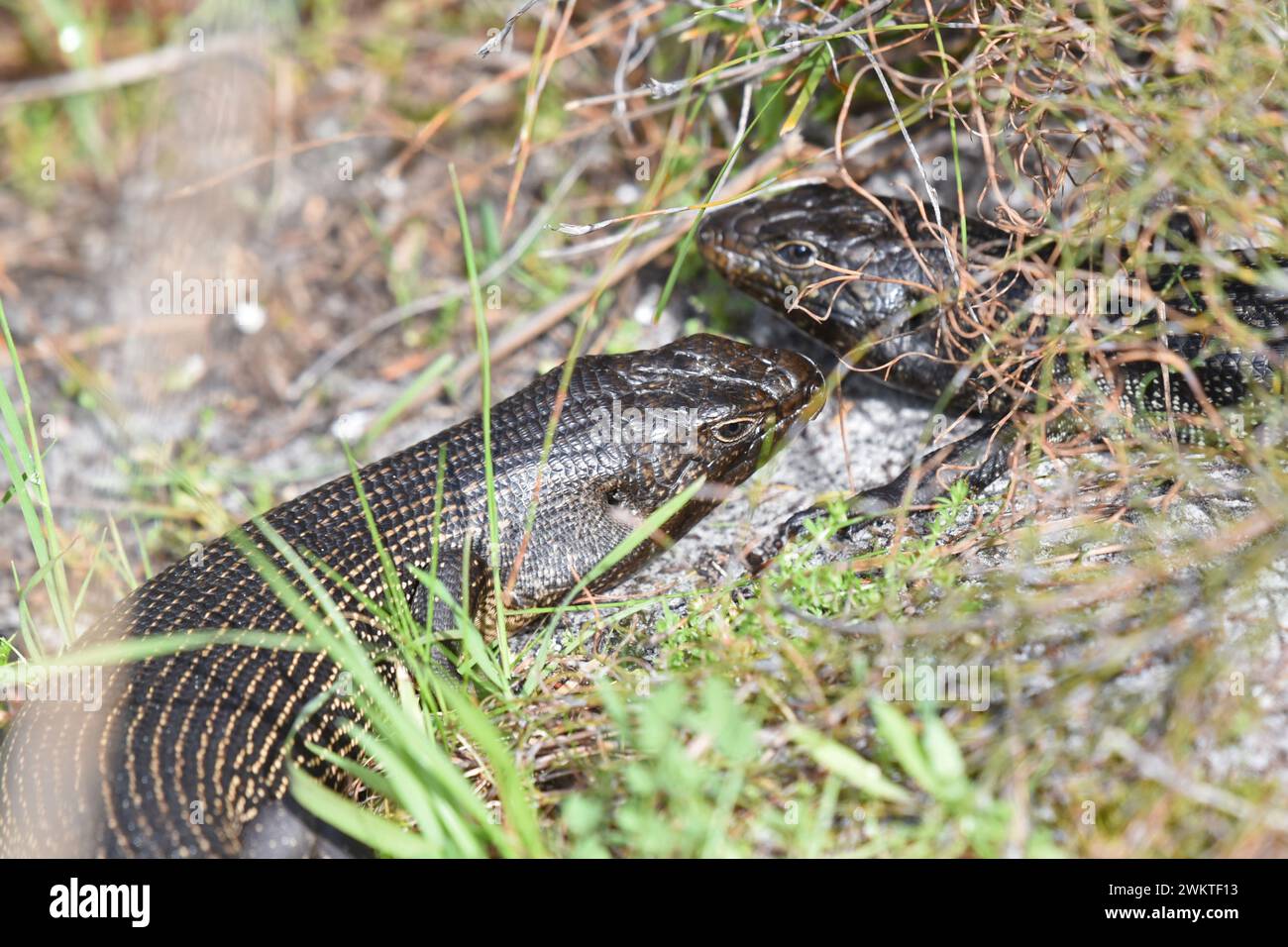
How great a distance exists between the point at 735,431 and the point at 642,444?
1.22ft

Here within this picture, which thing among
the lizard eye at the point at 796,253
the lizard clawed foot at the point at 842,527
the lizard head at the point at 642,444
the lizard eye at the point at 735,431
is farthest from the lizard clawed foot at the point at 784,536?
the lizard eye at the point at 796,253

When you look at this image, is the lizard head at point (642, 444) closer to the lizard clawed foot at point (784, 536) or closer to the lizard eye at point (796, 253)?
the lizard clawed foot at point (784, 536)

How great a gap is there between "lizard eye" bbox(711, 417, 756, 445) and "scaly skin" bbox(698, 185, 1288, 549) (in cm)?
41

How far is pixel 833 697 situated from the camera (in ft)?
10.3

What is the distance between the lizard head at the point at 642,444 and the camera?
4188mm

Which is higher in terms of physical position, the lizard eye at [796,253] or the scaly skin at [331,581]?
the lizard eye at [796,253]

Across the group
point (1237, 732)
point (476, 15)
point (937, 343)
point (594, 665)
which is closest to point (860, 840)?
point (1237, 732)

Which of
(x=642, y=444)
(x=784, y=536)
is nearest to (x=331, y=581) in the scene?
(x=642, y=444)

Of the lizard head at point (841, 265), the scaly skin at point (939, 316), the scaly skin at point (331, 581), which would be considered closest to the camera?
the scaly skin at point (331, 581)

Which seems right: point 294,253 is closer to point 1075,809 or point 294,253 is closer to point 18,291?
point 18,291

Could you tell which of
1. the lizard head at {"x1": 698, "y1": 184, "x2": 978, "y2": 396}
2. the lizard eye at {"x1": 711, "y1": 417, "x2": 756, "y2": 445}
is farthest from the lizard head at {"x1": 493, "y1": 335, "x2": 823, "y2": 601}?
the lizard head at {"x1": 698, "y1": 184, "x2": 978, "y2": 396}

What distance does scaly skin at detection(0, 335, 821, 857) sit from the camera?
3.27 m

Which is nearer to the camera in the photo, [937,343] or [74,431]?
[937,343]

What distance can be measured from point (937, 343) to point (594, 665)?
6.07ft
